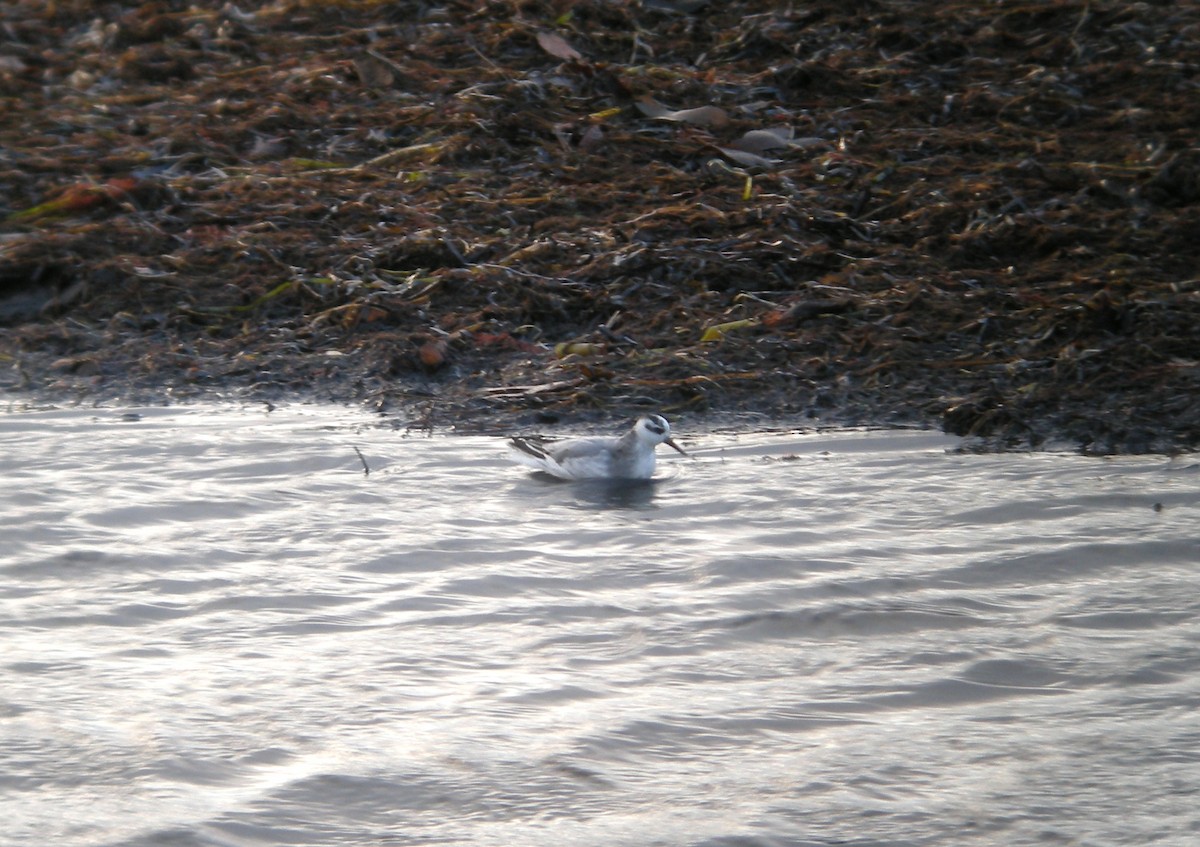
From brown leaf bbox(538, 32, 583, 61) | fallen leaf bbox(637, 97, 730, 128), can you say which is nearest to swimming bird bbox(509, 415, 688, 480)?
fallen leaf bbox(637, 97, 730, 128)

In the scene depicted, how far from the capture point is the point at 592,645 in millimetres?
5246

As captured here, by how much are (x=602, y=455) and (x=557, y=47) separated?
16.8 ft

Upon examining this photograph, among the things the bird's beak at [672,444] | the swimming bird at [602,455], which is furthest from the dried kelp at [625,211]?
the swimming bird at [602,455]

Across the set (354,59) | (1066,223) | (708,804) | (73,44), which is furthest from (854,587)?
(73,44)

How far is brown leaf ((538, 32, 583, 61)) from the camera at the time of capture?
36.1 ft

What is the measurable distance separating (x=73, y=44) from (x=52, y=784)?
31.6 feet

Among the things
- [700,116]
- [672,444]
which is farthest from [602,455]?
[700,116]

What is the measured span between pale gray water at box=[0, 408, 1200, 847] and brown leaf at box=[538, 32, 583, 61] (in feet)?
14.8

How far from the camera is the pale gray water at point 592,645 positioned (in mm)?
4238

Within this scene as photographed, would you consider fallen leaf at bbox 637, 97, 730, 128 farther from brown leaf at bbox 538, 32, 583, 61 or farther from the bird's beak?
the bird's beak

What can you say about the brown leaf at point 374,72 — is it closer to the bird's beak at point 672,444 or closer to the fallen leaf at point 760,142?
the fallen leaf at point 760,142

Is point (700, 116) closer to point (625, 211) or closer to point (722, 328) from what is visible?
point (625, 211)

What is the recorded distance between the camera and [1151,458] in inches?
274

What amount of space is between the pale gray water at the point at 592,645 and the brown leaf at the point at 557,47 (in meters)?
4.52
